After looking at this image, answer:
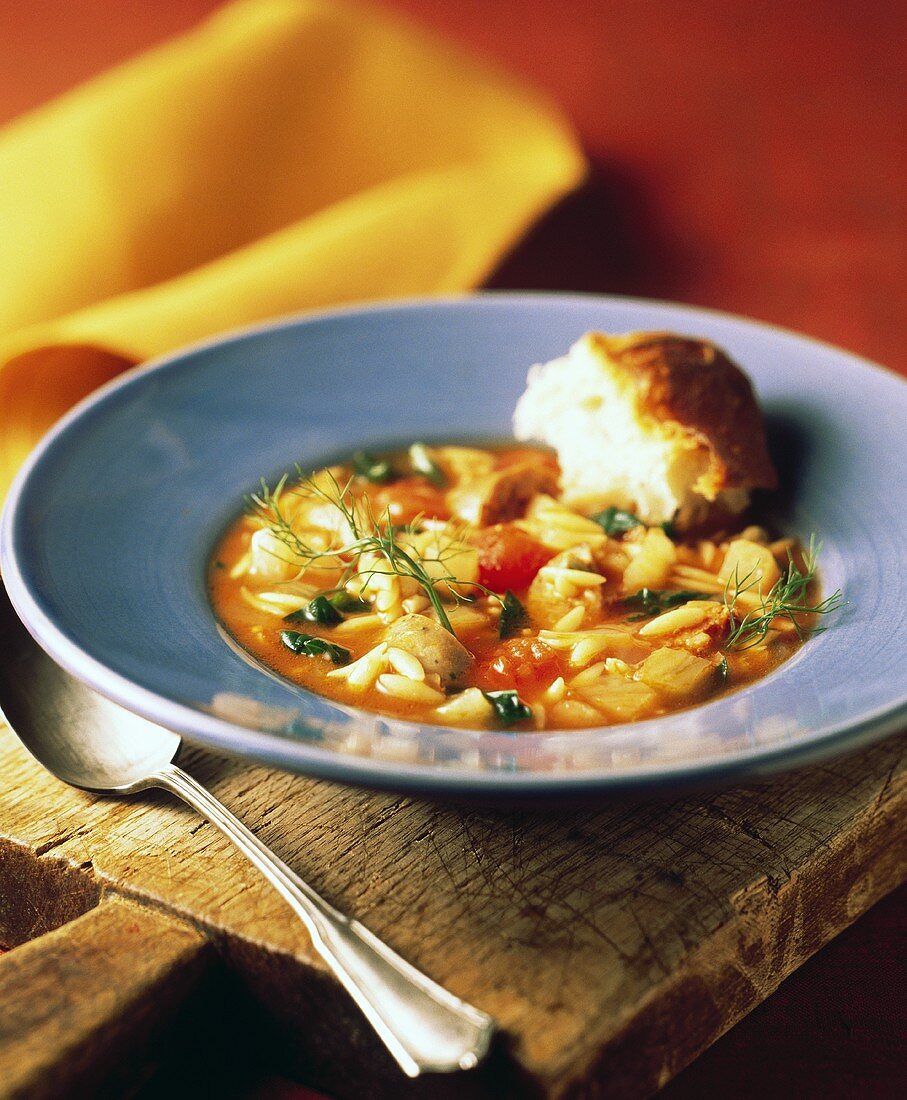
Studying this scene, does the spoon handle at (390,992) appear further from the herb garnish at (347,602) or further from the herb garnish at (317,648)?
the herb garnish at (347,602)

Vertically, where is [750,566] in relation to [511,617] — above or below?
below

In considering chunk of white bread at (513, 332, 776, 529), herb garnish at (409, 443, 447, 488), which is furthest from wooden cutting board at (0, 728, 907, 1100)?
herb garnish at (409, 443, 447, 488)

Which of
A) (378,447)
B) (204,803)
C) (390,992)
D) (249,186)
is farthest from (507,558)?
(249,186)

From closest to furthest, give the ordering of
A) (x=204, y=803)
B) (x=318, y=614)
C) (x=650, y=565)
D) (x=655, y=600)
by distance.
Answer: (x=204, y=803) → (x=318, y=614) → (x=655, y=600) → (x=650, y=565)

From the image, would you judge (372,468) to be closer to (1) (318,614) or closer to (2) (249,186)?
(1) (318,614)

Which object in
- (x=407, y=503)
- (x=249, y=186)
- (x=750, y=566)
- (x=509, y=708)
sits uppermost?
(x=249, y=186)

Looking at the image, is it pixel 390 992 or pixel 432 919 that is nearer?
pixel 390 992

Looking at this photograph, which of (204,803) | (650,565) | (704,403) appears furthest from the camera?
(704,403)
